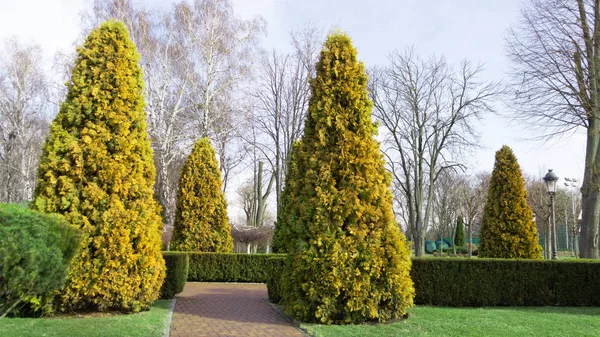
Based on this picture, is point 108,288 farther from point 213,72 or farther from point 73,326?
point 213,72

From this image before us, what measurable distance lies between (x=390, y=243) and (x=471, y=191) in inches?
1619

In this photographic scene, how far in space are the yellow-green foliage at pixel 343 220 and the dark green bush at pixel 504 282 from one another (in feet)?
8.84

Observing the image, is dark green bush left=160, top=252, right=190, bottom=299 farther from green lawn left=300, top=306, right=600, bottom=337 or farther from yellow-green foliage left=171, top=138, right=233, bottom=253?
yellow-green foliage left=171, top=138, right=233, bottom=253

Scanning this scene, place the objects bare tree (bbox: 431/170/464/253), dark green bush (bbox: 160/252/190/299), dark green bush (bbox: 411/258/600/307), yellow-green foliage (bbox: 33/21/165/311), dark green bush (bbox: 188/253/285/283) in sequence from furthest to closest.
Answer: bare tree (bbox: 431/170/464/253)
dark green bush (bbox: 188/253/285/283)
dark green bush (bbox: 160/252/190/299)
dark green bush (bbox: 411/258/600/307)
yellow-green foliage (bbox: 33/21/165/311)

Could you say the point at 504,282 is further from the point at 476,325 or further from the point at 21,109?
the point at 21,109

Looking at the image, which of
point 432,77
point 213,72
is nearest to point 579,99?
point 432,77

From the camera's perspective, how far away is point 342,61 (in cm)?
917

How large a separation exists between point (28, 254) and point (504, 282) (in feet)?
33.1

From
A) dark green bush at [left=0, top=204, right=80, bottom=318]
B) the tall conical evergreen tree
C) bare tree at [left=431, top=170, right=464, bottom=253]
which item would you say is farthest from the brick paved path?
the tall conical evergreen tree

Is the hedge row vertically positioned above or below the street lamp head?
below

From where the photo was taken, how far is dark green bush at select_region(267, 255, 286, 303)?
11.1m

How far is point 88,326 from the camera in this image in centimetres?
739

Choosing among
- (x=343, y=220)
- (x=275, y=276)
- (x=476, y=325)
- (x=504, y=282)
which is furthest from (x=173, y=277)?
→ (x=504, y=282)

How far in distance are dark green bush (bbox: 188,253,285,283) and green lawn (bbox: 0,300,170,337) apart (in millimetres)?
7645
